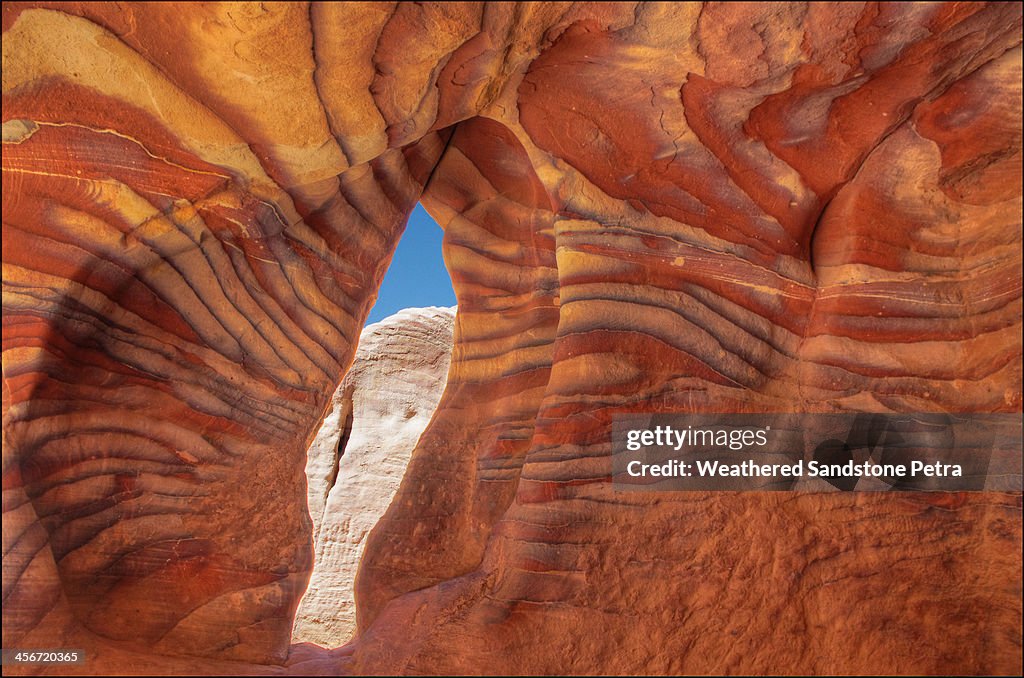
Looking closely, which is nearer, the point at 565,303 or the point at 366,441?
the point at 565,303

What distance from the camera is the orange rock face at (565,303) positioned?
79.4 inches

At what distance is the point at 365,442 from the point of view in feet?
23.3

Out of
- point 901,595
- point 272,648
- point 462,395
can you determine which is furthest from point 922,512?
point 272,648

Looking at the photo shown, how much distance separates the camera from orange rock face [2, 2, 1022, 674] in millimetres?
2016

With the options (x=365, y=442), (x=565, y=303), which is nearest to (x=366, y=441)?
(x=365, y=442)

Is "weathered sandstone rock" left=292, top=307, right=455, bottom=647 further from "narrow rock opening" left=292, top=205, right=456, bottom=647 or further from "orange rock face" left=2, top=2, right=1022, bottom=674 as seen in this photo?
"orange rock face" left=2, top=2, right=1022, bottom=674

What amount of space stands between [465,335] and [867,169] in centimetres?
183

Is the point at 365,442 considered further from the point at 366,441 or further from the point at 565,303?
the point at 565,303

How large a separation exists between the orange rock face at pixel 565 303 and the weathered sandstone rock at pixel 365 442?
3846 millimetres

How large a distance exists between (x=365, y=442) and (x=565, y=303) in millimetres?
4936

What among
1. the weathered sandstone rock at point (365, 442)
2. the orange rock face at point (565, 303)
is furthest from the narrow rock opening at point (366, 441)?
the orange rock face at point (565, 303)

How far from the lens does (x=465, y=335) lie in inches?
137

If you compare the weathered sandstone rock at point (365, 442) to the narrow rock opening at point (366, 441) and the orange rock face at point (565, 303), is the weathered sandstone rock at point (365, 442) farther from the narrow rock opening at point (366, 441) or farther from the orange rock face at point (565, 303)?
the orange rock face at point (565, 303)

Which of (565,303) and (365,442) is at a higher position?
(365,442)
